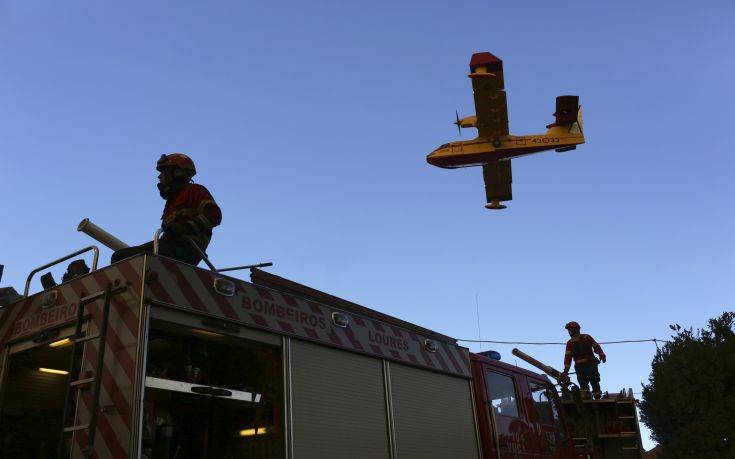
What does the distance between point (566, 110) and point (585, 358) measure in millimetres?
19737

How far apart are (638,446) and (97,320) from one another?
22.2ft

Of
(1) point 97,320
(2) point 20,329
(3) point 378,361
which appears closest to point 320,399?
(3) point 378,361

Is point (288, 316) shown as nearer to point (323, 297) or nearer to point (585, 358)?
point (323, 297)

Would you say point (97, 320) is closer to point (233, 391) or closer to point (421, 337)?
point (233, 391)

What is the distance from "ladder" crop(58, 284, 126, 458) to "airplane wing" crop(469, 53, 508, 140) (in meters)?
22.5

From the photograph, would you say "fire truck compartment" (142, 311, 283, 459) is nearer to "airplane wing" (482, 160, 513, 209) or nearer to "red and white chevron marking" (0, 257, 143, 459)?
"red and white chevron marking" (0, 257, 143, 459)

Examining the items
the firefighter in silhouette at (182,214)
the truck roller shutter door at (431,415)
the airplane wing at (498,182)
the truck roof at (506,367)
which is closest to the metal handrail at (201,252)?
the firefighter in silhouette at (182,214)

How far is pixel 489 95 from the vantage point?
26109mm

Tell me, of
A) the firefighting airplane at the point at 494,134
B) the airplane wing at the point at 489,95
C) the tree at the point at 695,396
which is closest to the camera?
the tree at the point at 695,396

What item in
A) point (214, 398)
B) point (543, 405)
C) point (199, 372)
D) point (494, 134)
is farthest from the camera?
→ point (494, 134)

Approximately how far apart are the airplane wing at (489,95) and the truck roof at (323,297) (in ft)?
65.3

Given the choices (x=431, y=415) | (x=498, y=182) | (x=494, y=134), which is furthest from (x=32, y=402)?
(x=498, y=182)

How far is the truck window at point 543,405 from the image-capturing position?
801 cm

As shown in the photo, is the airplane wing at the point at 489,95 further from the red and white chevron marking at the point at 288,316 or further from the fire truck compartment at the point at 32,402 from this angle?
the fire truck compartment at the point at 32,402
